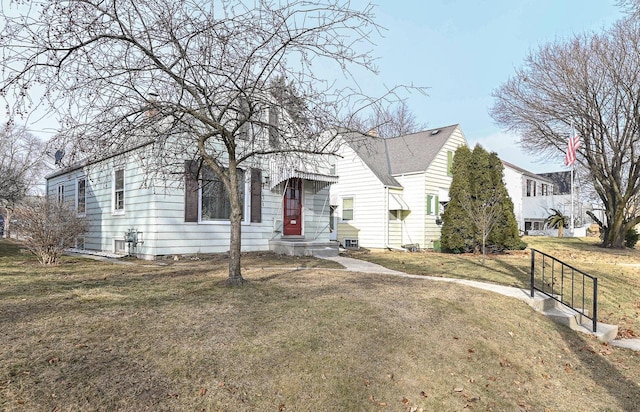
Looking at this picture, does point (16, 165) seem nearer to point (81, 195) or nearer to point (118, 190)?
point (81, 195)

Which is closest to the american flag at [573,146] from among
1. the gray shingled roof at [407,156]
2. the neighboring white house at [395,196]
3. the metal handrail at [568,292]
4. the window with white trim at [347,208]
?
the neighboring white house at [395,196]

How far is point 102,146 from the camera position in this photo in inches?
219

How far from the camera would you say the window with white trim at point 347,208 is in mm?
19250

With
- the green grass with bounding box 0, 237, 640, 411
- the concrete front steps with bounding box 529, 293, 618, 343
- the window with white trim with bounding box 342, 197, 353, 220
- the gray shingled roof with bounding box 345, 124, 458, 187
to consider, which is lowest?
the concrete front steps with bounding box 529, 293, 618, 343

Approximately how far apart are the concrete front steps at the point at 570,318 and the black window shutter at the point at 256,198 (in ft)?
26.9

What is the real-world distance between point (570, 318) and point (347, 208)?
1340 cm

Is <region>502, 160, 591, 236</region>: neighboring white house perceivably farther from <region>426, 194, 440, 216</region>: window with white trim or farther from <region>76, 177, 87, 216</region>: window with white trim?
<region>76, 177, 87, 216</region>: window with white trim

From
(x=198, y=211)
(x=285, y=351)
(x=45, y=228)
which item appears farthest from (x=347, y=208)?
(x=285, y=351)

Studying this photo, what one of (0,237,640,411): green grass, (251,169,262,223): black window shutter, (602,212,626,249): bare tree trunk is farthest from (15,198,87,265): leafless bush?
(602,212,626,249): bare tree trunk

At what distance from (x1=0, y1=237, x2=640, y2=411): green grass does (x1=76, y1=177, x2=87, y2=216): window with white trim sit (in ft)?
27.7

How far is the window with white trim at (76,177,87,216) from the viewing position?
14.2 m

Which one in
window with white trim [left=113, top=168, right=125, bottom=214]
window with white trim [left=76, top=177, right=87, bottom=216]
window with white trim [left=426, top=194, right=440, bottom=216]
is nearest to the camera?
window with white trim [left=113, top=168, right=125, bottom=214]

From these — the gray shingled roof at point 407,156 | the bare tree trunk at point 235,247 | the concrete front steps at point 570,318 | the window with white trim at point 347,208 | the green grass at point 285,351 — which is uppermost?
the gray shingled roof at point 407,156

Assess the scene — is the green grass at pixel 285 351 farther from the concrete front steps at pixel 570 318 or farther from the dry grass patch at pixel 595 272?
the dry grass patch at pixel 595 272
